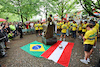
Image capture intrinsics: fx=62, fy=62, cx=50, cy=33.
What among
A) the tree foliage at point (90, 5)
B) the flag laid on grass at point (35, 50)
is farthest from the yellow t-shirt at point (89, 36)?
the flag laid on grass at point (35, 50)

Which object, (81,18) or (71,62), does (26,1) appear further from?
(81,18)

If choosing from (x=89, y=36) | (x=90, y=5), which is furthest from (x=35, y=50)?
(x=90, y=5)

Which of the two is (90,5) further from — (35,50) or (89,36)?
(35,50)

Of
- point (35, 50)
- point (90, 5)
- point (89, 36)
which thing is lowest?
point (35, 50)

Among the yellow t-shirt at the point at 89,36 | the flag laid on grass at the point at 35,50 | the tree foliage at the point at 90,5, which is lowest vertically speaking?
the flag laid on grass at the point at 35,50

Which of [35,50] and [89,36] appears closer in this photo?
[89,36]

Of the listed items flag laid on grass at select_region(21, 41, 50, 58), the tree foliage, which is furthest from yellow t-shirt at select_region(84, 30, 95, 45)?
flag laid on grass at select_region(21, 41, 50, 58)

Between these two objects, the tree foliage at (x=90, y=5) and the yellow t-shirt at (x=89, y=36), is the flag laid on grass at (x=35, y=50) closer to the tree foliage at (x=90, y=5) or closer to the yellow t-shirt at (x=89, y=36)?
the yellow t-shirt at (x=89, y=36)

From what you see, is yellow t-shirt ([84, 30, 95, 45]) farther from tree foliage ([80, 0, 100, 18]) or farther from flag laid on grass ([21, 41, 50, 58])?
flag laid on grass ([21, 41, 50, 58])

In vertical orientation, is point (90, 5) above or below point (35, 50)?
above

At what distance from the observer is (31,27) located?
10.7 meters

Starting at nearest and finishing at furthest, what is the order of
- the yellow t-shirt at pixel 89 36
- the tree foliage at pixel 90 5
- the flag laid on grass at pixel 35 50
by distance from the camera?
1. the yellow t-shirt at pixel 89 36
2. the flag laid on grass at pixel 35 50
3. the tree foliage at pixel 90 5

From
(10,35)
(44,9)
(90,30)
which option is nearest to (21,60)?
(90,30)

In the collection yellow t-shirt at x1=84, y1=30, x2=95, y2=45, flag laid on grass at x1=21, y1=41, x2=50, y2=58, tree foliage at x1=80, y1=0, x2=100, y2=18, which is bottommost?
flag laid on grass at x1=21, y1=41, x2=50, y2=58
